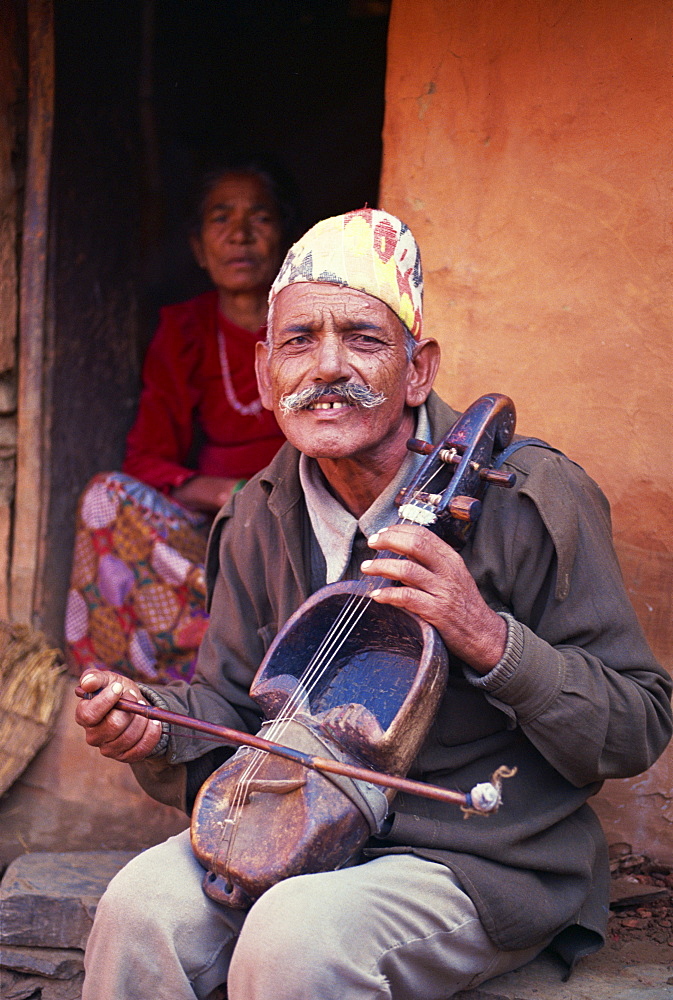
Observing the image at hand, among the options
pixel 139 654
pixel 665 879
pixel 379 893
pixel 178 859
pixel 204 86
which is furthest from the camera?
pixel 204 86

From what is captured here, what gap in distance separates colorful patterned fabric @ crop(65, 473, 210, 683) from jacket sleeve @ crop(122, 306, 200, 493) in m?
0.22

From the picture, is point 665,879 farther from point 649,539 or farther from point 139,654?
point 139,654

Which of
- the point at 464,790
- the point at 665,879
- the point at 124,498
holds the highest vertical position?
the point at 124,498

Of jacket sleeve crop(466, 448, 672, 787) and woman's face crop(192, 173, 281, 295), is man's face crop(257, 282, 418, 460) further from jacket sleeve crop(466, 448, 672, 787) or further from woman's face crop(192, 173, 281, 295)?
woman's face crop(192, 173, 281, 295)

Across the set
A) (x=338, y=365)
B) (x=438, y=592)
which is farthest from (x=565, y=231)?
(x=438, y=592)

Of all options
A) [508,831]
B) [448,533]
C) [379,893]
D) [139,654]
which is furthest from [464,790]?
[139,654]

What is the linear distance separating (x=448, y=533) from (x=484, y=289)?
0.97m

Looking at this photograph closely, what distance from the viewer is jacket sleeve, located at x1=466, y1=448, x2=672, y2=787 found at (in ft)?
6.17

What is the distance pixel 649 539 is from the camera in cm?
262

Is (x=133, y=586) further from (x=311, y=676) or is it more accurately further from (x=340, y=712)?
(x=340, y=712)

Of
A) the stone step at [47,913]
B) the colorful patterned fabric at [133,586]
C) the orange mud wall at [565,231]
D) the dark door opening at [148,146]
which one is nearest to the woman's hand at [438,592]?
the orange mud wall at [565,231]

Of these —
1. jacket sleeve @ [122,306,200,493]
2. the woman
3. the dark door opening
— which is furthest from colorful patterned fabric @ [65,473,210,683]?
jacket sleeve @ [122,306,200,493]

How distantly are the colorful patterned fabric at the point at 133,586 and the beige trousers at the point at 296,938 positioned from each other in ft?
4.99

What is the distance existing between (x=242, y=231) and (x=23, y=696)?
1725mm
